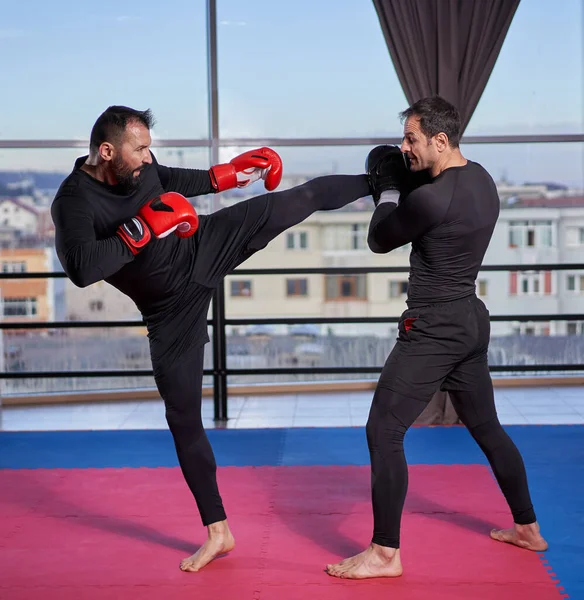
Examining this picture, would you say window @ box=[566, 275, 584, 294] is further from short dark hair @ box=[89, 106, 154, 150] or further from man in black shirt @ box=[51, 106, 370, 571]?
short dark hair @ box=[89, 106, 154, 150]

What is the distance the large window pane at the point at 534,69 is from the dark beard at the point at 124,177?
4148 millimetres

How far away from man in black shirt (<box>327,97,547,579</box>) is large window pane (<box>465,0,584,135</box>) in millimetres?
3842

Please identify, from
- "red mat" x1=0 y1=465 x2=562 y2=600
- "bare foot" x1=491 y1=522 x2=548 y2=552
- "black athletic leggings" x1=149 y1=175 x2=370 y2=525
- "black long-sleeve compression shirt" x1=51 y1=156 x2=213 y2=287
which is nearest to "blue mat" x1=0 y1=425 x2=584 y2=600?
"red mat" x1=0 y1=465 x2=562 y2=600

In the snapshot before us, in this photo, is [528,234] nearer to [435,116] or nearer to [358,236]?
[358,236]

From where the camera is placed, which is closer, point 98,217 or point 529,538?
point 98,217

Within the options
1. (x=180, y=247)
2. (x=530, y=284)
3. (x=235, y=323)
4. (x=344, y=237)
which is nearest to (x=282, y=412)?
(x=235, y=323)

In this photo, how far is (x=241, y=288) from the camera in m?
7.22

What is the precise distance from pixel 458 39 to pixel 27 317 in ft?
11.7

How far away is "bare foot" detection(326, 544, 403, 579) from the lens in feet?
8.20

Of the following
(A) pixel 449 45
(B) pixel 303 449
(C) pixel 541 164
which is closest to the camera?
(B) pixel 303 449

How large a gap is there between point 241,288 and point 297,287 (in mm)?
831

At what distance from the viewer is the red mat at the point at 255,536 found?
2.47 m

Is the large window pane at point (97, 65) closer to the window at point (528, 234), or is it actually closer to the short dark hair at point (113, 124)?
the window at point (528, 234)

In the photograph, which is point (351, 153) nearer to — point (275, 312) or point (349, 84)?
point (349, 84)
